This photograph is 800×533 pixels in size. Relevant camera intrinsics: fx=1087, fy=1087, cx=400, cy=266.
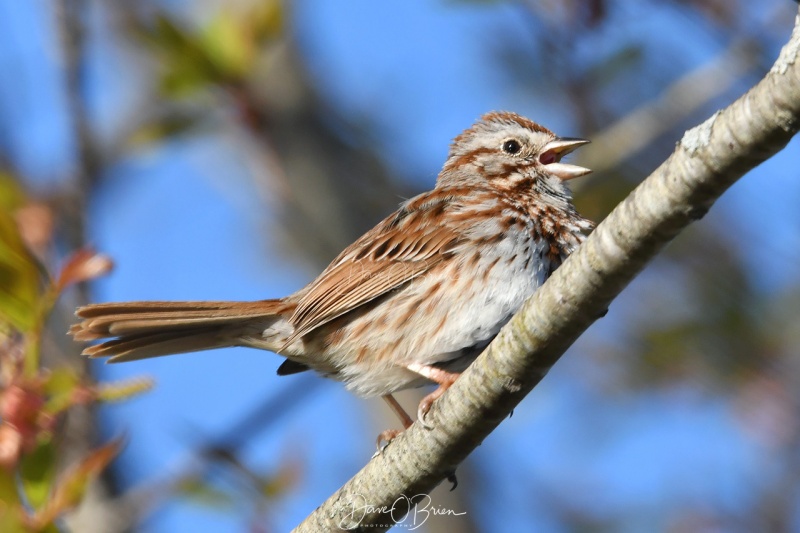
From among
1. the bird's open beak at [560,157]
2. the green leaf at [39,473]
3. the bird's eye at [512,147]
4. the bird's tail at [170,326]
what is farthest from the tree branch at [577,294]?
the bird's eye at [512,147]

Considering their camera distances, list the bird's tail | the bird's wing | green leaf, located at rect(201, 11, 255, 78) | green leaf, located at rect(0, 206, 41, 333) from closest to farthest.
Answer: green leaf, located at rect(0, 206, 41, 333) < the bird's tail < the bird's wing < green leaf, located at rect(201, 11, 255, 78)

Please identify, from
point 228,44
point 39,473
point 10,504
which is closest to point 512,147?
point 228,44

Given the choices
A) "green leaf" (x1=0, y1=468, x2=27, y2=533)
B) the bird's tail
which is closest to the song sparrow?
the bird's tail

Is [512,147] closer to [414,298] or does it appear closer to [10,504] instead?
[414,298]

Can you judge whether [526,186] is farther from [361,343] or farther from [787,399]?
[787,399]

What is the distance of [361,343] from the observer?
14.3 ft

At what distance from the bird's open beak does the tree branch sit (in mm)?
1650

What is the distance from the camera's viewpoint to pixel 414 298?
14.0 ft

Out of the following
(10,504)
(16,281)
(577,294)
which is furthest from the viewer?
(16,281)

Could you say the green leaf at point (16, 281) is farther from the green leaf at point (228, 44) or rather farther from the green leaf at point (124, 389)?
the green leaf at point (228, 44)

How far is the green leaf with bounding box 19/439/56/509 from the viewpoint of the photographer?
3070 millimetres

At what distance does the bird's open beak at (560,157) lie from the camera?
14.8 ft

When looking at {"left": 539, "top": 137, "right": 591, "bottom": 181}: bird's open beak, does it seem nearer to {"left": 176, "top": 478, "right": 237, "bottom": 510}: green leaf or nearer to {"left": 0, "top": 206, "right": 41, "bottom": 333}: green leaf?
{"left": 176, "top": 478, "right": 237, "bottom": 510}: green leaf

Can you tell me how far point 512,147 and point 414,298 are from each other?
0.96 meters
